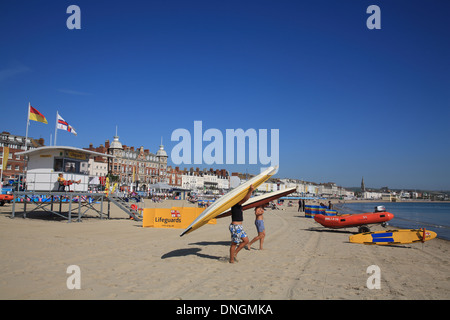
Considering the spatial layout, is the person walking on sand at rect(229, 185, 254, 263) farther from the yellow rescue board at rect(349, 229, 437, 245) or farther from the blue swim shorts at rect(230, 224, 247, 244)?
the yellow rescue board at rect(349, 229, 437, 245)

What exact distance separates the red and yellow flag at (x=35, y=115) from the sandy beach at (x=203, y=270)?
1207cm

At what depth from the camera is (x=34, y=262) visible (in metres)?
7.57

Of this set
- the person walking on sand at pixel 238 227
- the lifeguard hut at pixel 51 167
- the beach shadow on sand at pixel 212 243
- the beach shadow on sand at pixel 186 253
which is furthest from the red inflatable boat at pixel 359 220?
the lifeguard hut at pixel 51 167

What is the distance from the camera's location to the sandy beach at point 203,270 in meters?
5.67

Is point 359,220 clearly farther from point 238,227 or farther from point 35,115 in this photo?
point 35,115

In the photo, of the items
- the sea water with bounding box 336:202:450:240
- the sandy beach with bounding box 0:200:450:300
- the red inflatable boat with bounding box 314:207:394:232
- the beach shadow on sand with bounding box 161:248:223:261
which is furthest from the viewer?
the sea water with bounding box 336:202:450:240

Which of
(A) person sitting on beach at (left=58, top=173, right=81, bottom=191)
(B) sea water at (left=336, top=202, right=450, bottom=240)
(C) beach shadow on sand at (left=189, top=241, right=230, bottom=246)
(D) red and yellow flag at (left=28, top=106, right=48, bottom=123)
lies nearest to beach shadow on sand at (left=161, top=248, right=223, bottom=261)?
(C) beach shadow on sand at (left=189, top=241, right=230, bottom=246)

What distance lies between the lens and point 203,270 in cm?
736

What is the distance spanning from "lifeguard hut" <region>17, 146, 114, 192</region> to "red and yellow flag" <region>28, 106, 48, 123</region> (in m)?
3.59

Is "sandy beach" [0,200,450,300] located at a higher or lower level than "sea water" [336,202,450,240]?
higher

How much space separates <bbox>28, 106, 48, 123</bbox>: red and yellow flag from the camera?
21047mm
